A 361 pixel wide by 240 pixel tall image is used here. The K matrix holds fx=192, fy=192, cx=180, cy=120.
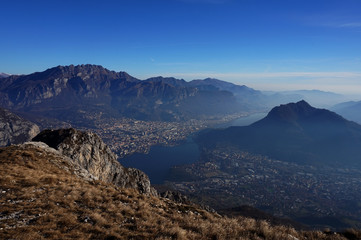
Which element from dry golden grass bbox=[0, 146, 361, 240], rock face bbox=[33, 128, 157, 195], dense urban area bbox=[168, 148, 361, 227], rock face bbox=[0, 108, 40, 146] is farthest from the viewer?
rock face bbox=[0, 108, 40, 146]

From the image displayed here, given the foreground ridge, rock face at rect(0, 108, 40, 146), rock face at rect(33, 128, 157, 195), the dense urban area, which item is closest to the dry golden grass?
the foreground ridge

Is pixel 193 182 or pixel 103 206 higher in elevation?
pixel 103 206

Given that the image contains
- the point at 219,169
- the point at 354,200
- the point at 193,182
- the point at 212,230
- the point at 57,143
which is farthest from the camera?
the point at 219,169

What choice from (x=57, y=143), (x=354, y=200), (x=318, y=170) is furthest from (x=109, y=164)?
(x=318, y=170)

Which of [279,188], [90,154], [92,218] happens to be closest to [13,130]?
[90,154]

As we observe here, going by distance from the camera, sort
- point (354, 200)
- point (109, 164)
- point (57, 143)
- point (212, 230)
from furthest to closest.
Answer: point (354, 200)
point (109, 164)
point (57, 143)
point (212, 230)

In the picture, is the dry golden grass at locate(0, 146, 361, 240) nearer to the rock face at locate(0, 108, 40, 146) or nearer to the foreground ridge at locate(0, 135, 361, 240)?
the foreground ridge at locate(0, 135, 361, 240)

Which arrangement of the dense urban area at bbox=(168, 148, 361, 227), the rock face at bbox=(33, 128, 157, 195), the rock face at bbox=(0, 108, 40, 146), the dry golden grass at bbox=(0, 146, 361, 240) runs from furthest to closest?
the rock face at bbox=(0, 108, 40, 146), the dense urban area at bbox=(168, 148, 361, 227), the rock face at bbox=(33, 128, 157, 195), the dry golden grass at bbox=(0, 146, 361, 240)

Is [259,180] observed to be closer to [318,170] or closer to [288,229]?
[318,170]
